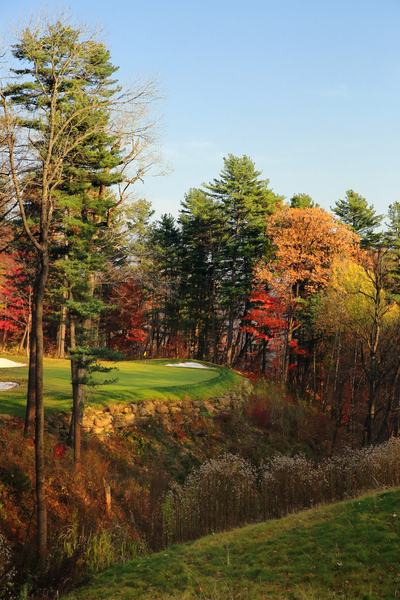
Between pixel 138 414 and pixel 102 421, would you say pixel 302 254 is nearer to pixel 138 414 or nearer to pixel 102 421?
pixel 138 414

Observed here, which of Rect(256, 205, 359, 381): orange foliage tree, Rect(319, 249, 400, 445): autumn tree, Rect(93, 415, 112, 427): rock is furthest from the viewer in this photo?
Rect(256, 205, 359, 381): orange foliage tree

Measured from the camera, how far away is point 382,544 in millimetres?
7035

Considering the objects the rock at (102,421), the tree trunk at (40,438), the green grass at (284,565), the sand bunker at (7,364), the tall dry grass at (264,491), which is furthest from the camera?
the sand bunker at (7,364)

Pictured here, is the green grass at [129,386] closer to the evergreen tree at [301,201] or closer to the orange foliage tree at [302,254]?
the orange foliage tree at [302,254]

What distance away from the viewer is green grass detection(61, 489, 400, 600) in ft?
20.3

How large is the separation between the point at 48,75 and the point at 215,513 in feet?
36.0

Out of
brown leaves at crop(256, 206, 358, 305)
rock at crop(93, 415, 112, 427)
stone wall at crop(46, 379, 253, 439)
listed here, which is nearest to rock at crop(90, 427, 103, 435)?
stone wall at crop(46, 379, 253, 439)

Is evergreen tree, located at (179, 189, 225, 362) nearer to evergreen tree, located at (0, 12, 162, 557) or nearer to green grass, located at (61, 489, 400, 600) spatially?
evergreen tree, located at (0, 12, 162, 557)

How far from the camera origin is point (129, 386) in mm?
16047

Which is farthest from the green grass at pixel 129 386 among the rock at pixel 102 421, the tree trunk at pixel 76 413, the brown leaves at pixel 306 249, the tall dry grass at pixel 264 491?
the brown leaves at pixel 306 249

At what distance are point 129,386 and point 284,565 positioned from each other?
9991mm

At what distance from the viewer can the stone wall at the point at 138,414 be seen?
12.1 m

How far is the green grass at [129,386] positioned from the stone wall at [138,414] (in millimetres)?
219

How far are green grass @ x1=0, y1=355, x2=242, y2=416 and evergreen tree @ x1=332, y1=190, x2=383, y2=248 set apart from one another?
68.4ft
